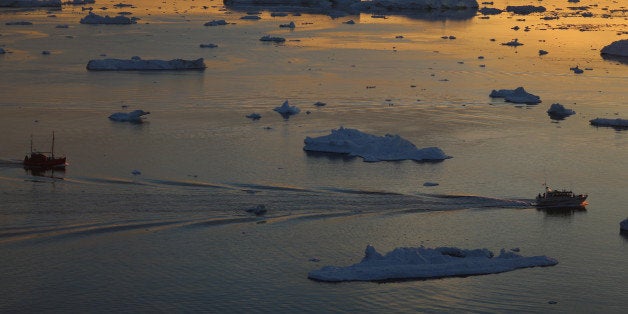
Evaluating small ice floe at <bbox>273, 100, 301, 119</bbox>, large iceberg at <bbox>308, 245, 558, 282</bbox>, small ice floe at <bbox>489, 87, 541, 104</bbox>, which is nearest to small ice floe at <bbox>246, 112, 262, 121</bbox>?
small ice floe at <bbox>273, 100, 301, 119</bbox>

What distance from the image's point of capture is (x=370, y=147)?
3153 cm

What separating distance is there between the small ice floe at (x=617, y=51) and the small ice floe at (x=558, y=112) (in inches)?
728

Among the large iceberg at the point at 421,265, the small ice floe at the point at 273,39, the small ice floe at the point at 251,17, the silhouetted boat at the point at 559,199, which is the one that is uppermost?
the small ice floe at the point at 251,17

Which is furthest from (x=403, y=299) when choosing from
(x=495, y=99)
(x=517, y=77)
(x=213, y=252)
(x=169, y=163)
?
(x=517, y=77)

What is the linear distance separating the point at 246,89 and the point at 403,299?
80.1ft

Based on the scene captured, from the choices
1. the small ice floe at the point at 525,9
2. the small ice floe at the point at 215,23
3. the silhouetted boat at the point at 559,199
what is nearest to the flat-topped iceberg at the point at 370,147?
the silhouetted boat at the point at 559,199

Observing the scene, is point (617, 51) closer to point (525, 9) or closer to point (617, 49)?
point (617, 49)

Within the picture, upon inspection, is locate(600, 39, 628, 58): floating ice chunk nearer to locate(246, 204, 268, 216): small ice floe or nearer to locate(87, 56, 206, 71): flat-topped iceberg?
locate(87, 56, 206, 71): flat-topped iceberg

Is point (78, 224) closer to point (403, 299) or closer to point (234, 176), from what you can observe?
point (234, 176)

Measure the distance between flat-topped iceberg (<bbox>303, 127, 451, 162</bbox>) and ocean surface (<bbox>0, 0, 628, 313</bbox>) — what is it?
0.51 m

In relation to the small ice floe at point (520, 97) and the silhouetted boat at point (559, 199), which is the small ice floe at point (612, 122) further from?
the silhouetted boat at point (559, 199)

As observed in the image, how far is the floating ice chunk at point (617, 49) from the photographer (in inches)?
2226

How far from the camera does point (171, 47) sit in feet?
189

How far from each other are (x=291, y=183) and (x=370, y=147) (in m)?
4.49
